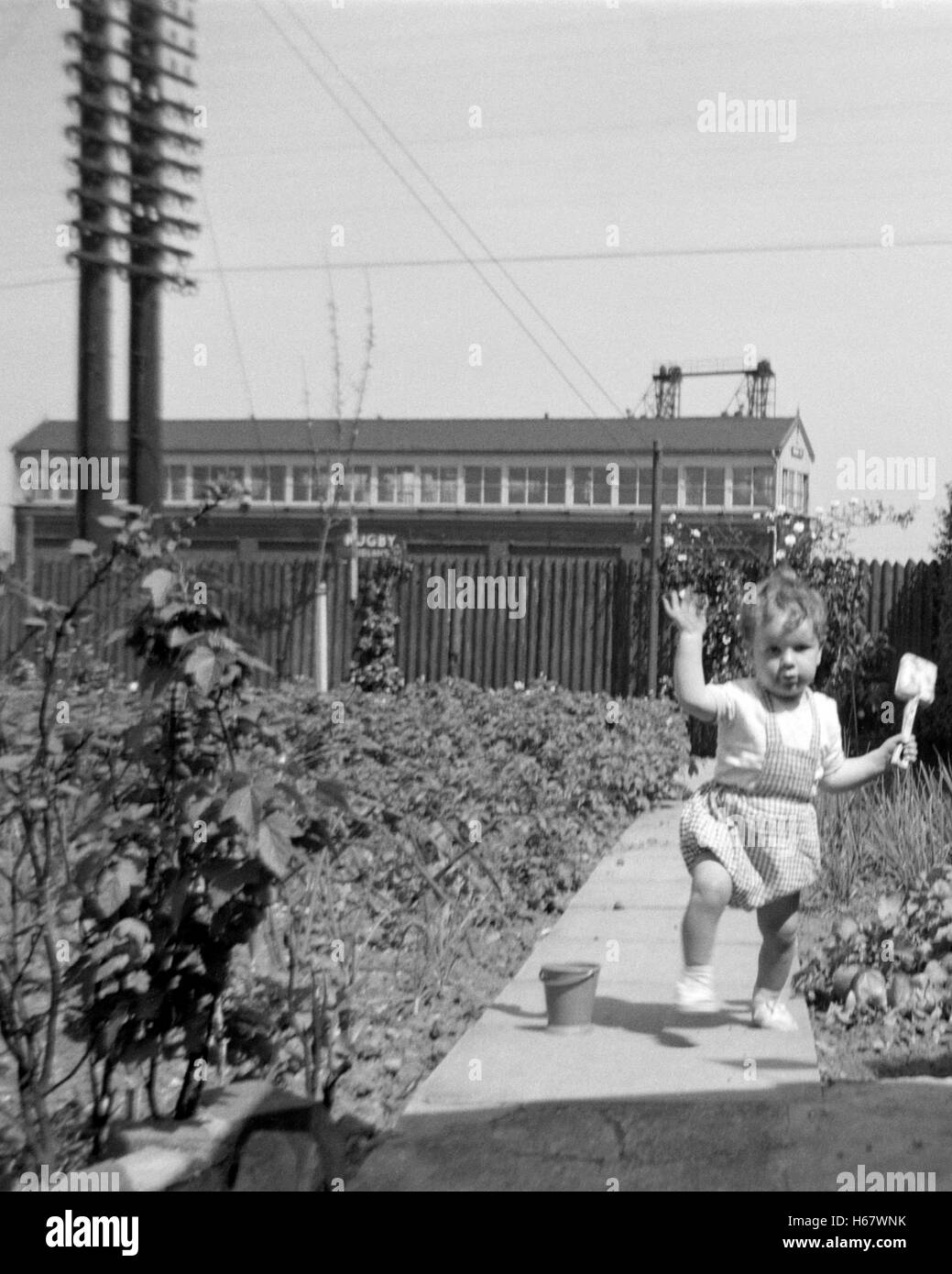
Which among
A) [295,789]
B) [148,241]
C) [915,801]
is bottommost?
[915,801]

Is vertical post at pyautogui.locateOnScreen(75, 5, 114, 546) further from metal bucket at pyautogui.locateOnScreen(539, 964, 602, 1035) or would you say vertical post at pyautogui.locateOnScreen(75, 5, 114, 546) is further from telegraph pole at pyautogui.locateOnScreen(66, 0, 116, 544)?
metal bucket at pyautogui.locateOnScreen(539, 964, 602, 1035)

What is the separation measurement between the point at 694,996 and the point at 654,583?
1084 cm

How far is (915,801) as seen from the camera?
6.52 meters

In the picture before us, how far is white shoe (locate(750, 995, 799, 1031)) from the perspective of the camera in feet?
14.1

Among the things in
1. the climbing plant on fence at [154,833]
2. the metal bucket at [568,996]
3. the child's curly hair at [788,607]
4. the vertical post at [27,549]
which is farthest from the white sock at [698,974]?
the vertical post at [27,549]

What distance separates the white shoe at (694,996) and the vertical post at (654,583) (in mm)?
10181

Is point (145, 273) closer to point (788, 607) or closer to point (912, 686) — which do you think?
point (788, 607)

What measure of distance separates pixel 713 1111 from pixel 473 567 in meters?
13.0

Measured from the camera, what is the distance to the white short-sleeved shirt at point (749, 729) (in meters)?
4.36

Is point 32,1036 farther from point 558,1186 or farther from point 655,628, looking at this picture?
point 655,628

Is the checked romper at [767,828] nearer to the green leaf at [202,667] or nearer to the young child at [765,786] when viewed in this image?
the young child at [765,786]

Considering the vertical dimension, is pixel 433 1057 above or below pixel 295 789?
below

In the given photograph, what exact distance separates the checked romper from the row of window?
1787 centimetres

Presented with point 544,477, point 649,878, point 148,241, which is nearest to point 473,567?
point 649,878
